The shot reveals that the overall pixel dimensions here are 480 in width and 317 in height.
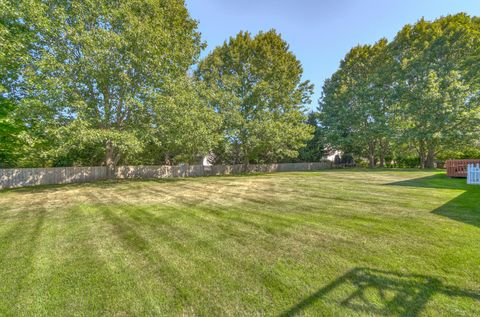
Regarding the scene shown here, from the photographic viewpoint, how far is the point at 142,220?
5453 mm

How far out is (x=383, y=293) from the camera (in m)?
2.43

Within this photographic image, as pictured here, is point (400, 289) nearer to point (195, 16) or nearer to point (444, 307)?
point (444, 307)

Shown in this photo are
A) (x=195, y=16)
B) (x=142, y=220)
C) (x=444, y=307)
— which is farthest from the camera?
(x=195, y=16)

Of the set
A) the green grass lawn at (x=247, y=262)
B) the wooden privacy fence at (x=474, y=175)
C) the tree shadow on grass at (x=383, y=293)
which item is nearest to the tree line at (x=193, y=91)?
the green grass lawn at (x=247, y=262)

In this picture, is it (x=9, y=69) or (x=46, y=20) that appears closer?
(x=46, y=20)

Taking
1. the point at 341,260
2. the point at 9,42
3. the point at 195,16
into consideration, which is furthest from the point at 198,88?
the point at 341,260

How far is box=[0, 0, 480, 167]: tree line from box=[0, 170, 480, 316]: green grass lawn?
7.81m

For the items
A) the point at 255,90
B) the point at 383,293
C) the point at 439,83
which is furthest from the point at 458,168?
the point at 255,90

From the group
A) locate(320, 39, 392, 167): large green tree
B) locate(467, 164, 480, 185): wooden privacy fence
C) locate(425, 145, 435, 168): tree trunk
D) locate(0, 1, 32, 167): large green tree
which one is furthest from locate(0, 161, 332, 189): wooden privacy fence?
locate(467, 164, 480, 185): wooden privacy fence

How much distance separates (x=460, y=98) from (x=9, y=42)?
31.4 m

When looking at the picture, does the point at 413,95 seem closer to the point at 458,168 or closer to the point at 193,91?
the point at 458,168

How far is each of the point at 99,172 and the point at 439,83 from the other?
29.4 meters

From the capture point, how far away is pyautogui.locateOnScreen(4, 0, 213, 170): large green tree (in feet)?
34.2

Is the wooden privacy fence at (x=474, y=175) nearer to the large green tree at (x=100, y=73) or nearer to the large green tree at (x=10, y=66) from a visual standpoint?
the large green tree at (x=100, y=73)
